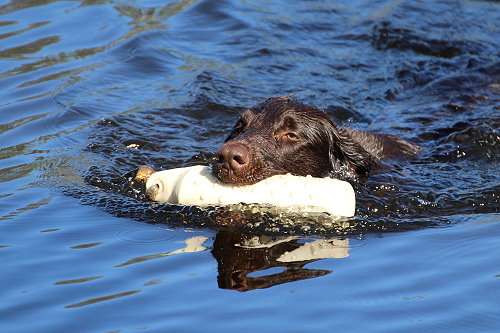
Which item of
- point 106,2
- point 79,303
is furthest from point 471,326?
point 106,2

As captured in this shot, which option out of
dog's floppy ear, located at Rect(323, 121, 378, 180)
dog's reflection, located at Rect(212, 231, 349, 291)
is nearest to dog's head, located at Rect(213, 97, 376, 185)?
dog's floppy ear, located at Rect(323, 121, 378, 180)

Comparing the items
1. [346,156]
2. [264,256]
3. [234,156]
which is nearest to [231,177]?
[234,156]

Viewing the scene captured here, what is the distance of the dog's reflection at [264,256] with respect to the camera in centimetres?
503

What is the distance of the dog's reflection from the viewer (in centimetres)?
503

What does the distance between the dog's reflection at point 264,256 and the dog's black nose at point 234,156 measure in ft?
1.72

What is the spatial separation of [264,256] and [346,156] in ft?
7.01

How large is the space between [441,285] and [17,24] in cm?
884

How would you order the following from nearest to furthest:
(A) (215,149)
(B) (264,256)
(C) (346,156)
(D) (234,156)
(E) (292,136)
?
(B) (264,256) < (D) (234,156) < (E) (292,136) < (C) (346,156) < (A) (215,149)

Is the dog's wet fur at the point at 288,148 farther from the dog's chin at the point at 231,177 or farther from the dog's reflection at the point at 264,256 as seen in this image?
the dog's reflection at the point at 264,256

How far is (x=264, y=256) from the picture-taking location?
18.1 feet

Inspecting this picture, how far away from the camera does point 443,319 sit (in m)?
4.43

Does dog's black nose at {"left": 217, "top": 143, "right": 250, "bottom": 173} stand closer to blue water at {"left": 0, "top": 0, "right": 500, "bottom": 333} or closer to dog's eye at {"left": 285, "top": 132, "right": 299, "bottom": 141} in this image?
blue water at {"left": 0, "top": 0, "right": 500, "bottom": 333}

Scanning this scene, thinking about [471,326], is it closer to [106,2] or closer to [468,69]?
[468,69]

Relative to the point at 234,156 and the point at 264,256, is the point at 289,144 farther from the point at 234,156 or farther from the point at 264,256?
the point at 264,256
